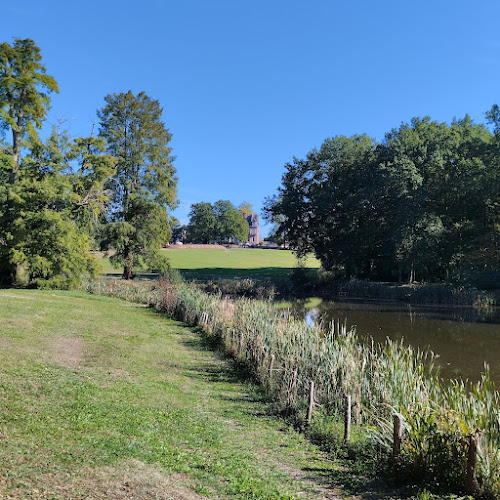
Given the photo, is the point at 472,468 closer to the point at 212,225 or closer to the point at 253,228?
the point at 212,225

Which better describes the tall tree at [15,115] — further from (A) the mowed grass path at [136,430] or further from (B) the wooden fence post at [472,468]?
(B) the wooden fence post at [472,468]

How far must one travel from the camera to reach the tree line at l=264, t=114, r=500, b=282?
37188 mm

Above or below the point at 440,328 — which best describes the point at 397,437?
above

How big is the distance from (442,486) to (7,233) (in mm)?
25603

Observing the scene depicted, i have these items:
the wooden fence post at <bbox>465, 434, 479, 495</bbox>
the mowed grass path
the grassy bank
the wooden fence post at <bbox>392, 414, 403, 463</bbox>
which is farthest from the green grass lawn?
the wooden fence post at <bbox>465, 434, 479, 495</bbox>

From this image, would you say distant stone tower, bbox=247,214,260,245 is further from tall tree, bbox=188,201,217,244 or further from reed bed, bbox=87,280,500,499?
reed bed, bbox=87,280,500,499

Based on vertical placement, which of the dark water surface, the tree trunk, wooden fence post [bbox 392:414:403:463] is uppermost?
the tree trunk

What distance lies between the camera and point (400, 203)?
38406 mm

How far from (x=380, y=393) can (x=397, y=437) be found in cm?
204

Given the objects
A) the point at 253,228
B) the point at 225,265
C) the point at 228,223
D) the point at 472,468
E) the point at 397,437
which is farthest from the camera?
the point at 253,228

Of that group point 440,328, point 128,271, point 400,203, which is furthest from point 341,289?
point 128,271

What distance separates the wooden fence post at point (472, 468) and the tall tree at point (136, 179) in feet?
107

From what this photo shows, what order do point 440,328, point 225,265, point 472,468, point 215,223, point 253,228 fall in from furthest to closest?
point 253,228 → point 215,223 → point 225,265 → point 440,328 → point 472,468

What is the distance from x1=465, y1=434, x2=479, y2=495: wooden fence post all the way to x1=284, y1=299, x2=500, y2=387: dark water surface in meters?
7.48
